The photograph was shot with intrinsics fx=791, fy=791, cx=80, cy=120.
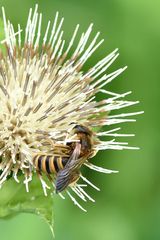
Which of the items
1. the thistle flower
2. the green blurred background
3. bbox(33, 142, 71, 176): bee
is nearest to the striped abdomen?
bbox(33, 142, 71, 176): bee

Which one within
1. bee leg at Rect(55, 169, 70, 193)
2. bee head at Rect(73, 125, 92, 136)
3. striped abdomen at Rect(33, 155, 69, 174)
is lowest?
bee leg at Rect(55, 169, 70, 193)

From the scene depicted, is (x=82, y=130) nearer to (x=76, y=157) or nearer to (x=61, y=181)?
(x=76, y=157)

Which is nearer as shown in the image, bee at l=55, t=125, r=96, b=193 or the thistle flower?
bee at l=55, t=125, r=96, b=193

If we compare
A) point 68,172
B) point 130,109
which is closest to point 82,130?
point 68,172

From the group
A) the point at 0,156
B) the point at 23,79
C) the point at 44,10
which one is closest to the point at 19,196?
the point at 0,156

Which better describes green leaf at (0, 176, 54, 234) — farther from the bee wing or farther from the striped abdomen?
the bee wing

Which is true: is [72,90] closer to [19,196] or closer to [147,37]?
[19,196]

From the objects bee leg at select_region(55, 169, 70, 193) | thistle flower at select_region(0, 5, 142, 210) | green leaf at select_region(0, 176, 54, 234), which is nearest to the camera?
bee leg at select_region(55, 169, 70, 193)
